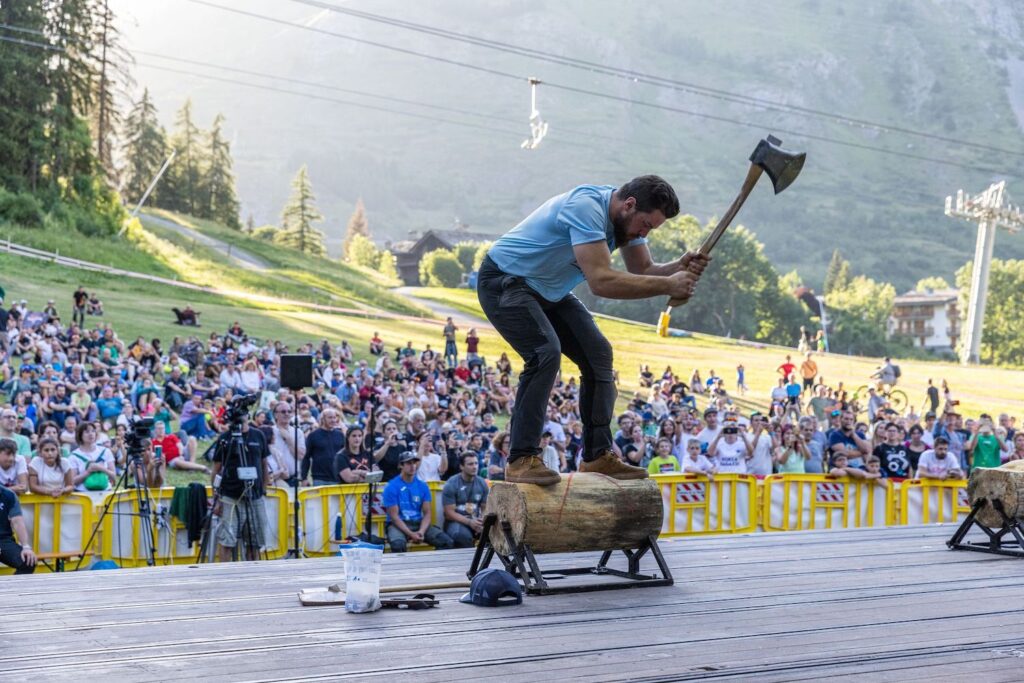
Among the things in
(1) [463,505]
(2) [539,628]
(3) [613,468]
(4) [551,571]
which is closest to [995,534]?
(3) [613,468]

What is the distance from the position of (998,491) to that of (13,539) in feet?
21.3

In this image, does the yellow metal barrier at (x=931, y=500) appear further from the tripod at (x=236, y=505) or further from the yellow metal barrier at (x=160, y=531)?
the tripod at (x=236, y=505)

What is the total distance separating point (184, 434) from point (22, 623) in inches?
466

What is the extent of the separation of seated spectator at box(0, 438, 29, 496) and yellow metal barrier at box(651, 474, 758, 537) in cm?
618

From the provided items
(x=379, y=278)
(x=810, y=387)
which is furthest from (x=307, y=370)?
(x=379, y=278)

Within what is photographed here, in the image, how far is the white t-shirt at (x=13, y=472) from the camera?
9852mm

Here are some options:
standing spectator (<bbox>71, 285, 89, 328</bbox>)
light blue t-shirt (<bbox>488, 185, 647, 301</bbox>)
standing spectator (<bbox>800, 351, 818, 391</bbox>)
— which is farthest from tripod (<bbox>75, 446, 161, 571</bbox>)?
standing spectator (<bbox>800, 351, 818, 391</bbox>)

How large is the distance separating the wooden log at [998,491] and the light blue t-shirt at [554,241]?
2.96 metres

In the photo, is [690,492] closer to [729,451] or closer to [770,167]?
[729,451]

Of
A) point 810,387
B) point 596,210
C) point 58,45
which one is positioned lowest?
point 810,387

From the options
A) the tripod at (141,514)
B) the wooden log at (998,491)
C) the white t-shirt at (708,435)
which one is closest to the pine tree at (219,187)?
the white t-shirt at (708,435)

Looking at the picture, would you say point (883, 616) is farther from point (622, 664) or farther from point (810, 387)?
point (810, 387)

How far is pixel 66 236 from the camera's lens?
5000cm

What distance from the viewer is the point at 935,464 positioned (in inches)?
527
